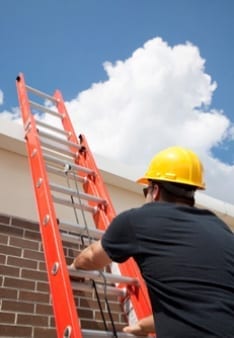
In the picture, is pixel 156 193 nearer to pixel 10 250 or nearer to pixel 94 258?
pixel 94 258

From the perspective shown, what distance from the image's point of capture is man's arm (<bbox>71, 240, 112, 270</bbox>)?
1772 millimetres

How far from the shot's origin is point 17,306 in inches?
109

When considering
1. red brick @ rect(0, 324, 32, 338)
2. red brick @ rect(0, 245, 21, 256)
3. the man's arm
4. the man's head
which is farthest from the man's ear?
red brick @ rect(0, 245, 21, 256)

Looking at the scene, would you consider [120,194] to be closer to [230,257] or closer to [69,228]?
[69,228]

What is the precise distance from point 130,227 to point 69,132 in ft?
7.08

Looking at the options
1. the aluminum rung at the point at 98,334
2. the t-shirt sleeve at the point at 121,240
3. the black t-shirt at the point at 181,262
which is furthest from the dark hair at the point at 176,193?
the aluminum rung at the point at 98,334

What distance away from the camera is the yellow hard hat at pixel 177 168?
5.96 feet

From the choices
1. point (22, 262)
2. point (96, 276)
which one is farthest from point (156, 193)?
point (22, 262)

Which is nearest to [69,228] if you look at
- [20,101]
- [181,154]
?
[181,154]

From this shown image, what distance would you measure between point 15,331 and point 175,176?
1.62 meters

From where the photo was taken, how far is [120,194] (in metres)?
4.27

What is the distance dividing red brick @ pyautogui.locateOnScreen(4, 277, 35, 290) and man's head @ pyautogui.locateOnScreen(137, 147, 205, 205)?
1475 millimetres

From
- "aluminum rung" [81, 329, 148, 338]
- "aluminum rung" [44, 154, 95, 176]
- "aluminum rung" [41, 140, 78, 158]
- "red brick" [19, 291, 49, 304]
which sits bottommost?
"aluminum rung" [81, 329, 148, 338]

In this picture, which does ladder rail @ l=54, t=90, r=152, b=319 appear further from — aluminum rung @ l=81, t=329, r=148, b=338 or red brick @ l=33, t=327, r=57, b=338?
red brick @ l=33, t=327, r=57, b=338
